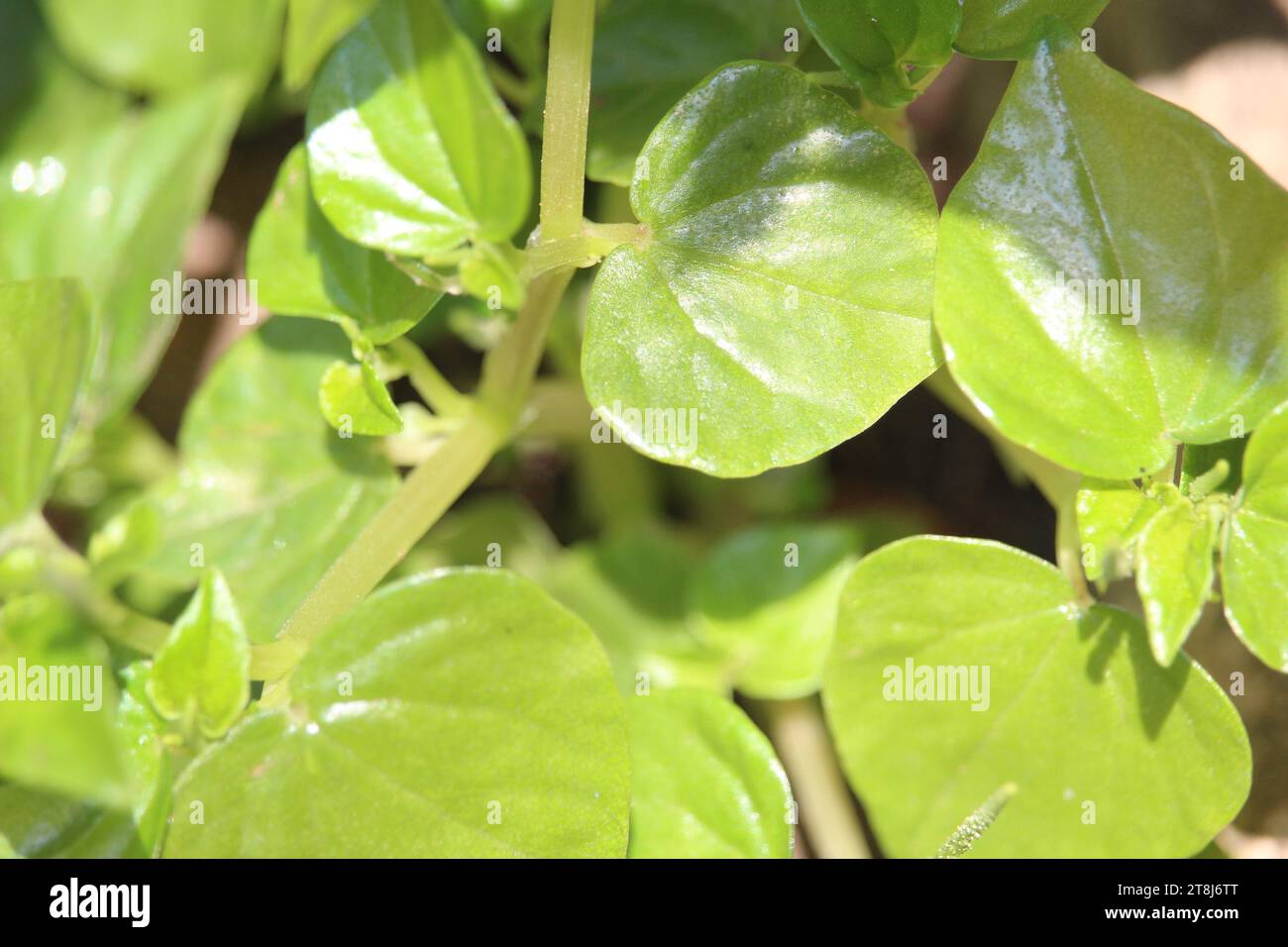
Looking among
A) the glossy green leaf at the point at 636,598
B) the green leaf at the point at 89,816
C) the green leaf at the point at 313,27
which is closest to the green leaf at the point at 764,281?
the green leaf at the point at 313,27

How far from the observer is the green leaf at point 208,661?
26.0 inches

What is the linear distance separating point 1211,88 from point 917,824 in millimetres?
865

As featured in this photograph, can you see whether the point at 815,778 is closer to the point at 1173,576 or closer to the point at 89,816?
the point at 1173,576

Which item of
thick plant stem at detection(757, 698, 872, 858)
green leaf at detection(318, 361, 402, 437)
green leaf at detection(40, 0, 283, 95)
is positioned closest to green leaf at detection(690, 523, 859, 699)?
thick plant stem at detection(757, 698, 872, 858)

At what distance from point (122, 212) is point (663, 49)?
540 mm

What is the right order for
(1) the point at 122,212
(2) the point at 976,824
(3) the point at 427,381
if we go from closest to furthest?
(2) the point at 976,824 → (3) the point at 427,381 → (1) the point at 122,212

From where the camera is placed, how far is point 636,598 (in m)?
1.18

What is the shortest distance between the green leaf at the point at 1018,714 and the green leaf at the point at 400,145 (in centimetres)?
Answer: 37

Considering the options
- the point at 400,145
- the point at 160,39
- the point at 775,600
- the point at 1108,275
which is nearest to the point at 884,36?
the point at 1108,275

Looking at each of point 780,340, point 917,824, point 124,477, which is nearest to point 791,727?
point 917,824

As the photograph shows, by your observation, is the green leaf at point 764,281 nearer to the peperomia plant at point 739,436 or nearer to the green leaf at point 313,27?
the peperomia plant at point 739,436

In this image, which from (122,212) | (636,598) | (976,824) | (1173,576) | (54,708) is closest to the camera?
(54,708)

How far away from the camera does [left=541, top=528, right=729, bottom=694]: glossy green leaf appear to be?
3.70ft
